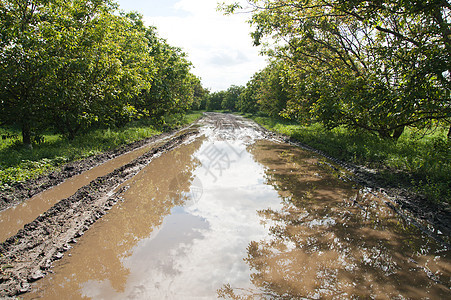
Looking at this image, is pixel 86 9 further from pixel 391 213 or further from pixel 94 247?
pixel 391 213

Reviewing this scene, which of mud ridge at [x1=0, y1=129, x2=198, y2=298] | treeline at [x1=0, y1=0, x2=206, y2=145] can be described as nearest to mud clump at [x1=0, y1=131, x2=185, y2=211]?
mud ridge at [x1=0, y1=129, x2=198, y2=298]

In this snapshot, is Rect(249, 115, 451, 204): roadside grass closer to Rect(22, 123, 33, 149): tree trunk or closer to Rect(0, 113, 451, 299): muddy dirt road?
Rect(0, 113, 451, 299): muddy dirt road

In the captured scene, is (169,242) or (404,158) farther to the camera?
(404,158)

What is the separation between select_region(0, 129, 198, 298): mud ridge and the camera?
12.3 feet

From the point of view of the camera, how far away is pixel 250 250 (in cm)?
462

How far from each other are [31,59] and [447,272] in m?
13.2

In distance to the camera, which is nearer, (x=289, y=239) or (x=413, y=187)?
(x=289, y=239)

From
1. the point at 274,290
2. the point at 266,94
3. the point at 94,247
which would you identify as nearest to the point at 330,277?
the point at 274,290

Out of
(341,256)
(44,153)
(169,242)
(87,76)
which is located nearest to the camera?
(341,256)

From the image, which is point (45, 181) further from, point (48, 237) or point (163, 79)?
point (163, 79)

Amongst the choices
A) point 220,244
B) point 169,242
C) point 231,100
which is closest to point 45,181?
point 169,242

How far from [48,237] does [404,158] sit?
414 inches

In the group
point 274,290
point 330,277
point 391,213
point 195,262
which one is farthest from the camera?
point 391,213

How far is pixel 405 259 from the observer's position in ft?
14.2
